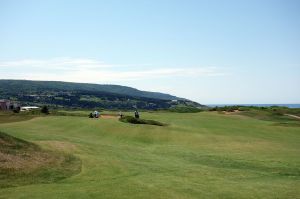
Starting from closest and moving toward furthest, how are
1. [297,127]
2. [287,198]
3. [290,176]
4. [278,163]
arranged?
[287,198] → [290,176] → [278,163] → [297,127]

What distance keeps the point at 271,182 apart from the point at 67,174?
11.1m

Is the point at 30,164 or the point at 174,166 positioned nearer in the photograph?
the point at 30,164

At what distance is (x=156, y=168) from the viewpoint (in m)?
24.3

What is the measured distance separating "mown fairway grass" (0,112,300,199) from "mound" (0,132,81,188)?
833mm

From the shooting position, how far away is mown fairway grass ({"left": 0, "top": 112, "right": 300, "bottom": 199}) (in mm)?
17938

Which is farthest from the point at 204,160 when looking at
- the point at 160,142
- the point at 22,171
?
the point at 22,171

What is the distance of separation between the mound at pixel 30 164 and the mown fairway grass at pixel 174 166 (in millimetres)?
833

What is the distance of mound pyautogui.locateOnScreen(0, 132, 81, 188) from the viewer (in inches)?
774

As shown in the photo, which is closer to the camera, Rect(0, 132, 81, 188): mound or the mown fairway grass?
the mown fairway grass

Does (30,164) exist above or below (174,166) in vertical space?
above

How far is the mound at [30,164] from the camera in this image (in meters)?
19.7

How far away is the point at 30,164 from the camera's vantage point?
72.0ft

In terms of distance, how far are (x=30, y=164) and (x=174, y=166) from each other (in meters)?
9.01

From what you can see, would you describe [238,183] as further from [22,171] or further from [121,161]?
[22,171]
